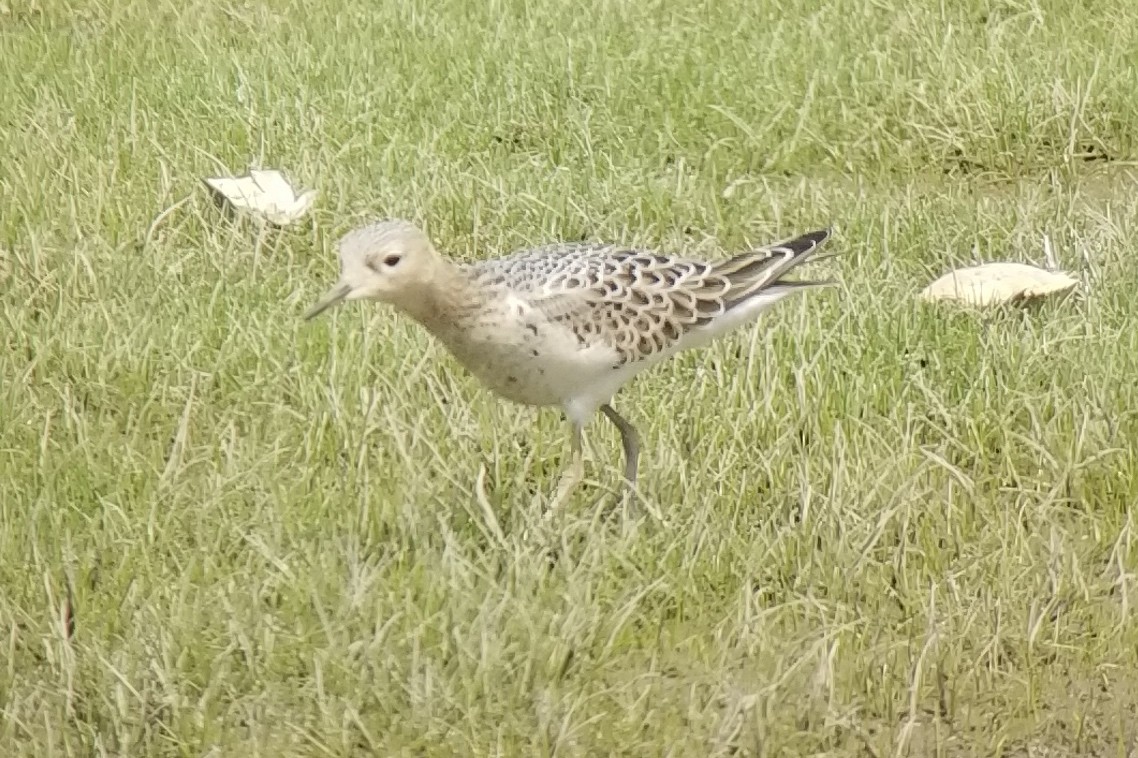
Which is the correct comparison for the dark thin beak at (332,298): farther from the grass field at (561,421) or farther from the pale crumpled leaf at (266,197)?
the pale crumpled leaf at (266,197)

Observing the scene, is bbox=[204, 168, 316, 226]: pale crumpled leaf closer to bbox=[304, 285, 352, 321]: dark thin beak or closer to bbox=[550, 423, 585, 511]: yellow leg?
bbox=[550, 423, 585, 511]: yellow leg

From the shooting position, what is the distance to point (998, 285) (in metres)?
4.97

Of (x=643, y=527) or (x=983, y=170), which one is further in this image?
(x=983, y=170)

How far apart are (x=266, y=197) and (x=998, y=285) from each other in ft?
7.30

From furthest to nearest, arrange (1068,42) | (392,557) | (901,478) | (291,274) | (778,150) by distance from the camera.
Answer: (1068,42), (778,150), (291,274), (901,478), (392,557)

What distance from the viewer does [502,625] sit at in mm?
3551

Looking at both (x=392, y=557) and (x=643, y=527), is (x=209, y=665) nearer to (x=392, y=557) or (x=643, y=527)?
(x=392, y=557)

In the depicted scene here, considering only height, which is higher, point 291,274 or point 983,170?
→ point 291,274

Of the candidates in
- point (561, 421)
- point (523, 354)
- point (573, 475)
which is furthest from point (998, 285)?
point (523, 354)

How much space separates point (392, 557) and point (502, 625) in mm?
350

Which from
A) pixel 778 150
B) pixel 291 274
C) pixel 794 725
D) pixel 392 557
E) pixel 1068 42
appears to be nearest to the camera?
pixel 794 725

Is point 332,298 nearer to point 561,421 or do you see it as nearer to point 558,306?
point 558,306

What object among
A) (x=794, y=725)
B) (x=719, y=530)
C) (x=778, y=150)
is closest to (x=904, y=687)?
(x=794, y=725)

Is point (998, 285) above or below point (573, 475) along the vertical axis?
below
